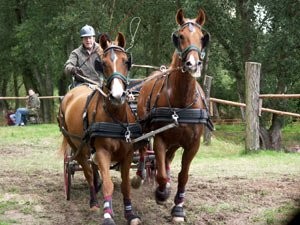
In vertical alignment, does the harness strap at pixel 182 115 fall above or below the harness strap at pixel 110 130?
above

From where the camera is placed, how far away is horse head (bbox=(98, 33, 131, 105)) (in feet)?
16.3

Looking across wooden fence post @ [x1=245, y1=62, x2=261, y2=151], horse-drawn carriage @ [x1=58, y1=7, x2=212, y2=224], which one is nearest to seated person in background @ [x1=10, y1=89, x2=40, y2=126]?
wooden fence post @ [x1=245, y1=62, x2=261, y2=151]

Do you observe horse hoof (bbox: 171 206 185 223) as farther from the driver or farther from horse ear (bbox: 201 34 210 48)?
the driver

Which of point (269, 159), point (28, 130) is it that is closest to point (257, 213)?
point (269, 159)

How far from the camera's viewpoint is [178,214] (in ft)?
18.8

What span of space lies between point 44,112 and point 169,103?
75.3ft

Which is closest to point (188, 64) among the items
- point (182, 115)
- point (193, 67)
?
point (193, 67)

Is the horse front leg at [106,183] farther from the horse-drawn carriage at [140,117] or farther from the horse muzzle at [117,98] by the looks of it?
the horse muzzle at [117,98]

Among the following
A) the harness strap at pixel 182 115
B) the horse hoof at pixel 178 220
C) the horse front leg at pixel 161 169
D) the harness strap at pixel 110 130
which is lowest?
the horse hoof at pixel 178 220

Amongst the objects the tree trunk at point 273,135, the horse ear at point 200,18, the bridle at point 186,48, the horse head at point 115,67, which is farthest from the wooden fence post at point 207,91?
the horse head at point 115,67

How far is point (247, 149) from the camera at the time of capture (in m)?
11.3

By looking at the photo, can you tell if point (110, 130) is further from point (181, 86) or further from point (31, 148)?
Result: point (31, 148)

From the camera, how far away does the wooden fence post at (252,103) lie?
11047 mm

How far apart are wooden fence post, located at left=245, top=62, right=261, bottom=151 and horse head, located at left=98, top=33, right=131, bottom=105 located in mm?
6016
